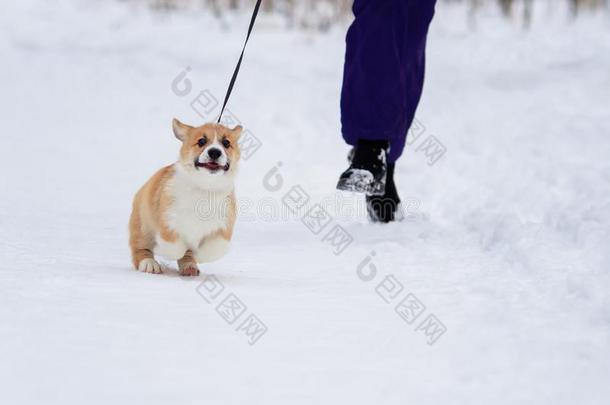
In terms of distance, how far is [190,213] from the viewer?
115 inches

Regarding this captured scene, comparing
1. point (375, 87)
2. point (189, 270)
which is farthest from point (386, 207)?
point (189, 270)

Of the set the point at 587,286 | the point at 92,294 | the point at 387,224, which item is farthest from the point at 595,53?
the point at 92,294

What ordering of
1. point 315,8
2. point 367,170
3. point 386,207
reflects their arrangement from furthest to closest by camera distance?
1. point 315,8
2. point 386,207
3. point 367,170

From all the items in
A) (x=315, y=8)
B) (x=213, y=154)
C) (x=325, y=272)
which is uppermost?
(x=213, y=154)

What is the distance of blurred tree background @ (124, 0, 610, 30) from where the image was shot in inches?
925

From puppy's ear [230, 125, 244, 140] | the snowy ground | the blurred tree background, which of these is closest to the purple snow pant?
the snowy ground

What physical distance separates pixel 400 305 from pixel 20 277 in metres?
1.25

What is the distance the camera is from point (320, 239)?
12.8 ft

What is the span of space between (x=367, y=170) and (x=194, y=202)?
1020mm

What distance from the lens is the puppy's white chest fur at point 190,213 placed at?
2.92 metres

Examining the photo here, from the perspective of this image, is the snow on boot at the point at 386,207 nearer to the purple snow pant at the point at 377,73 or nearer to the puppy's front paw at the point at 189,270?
the purple snow pant at the point at 377,73

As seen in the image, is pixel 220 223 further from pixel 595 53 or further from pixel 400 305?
pixel 595 53

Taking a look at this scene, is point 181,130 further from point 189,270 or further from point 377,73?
point 377,73

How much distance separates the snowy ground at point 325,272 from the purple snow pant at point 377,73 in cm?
52
